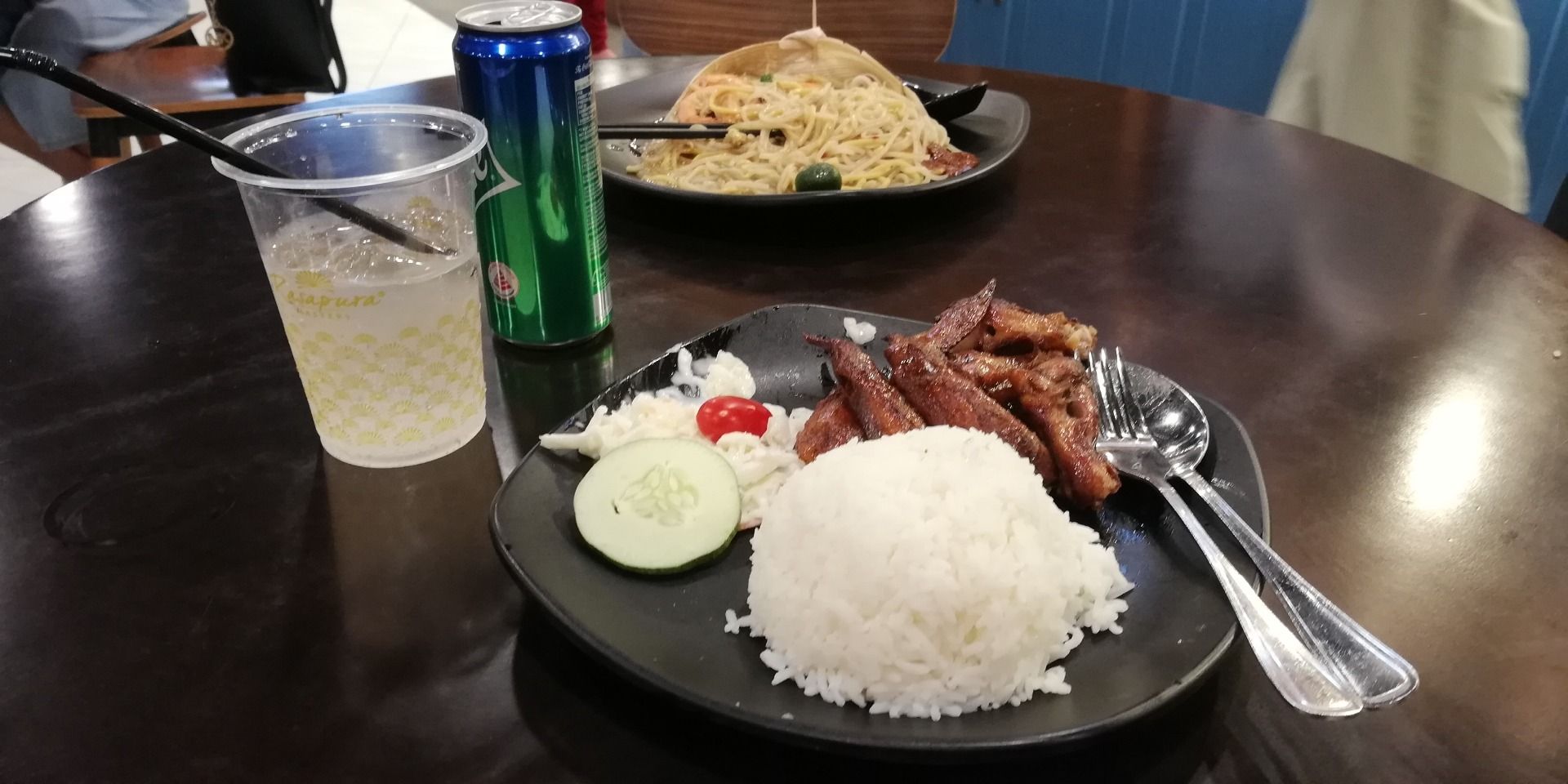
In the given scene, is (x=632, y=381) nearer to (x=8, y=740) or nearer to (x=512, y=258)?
(x=512, y=258)

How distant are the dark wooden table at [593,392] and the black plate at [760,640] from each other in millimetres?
38

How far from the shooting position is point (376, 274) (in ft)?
3.09

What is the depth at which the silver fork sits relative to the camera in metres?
0.68

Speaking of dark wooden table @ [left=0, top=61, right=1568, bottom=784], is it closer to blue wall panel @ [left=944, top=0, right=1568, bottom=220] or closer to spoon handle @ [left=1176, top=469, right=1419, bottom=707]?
spoon handle @ [left=1176, top=469, right=1419, bottom=707]

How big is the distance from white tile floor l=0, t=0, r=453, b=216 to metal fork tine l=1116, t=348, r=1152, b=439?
4609mm

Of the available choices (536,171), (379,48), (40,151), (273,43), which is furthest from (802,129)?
(379,48)

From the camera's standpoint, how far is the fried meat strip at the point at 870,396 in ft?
3.24

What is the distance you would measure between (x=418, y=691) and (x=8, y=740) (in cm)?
27

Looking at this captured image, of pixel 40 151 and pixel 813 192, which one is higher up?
pixel 813 192

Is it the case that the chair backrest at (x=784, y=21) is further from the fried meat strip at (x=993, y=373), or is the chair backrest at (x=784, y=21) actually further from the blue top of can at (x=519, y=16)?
the fried meat strip at (x=993, y=373)

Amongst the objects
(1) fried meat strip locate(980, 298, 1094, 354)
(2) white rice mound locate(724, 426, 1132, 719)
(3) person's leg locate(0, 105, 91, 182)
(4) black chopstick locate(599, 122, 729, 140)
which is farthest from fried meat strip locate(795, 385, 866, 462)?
(3) person's leg locate(0, 105, 91, 182)

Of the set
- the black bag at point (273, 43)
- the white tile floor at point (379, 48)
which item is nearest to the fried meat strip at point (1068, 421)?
the black bag at point (273, 43)

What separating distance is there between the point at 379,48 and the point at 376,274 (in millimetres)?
5914

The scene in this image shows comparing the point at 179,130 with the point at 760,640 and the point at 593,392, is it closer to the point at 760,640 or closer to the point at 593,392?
the point at 593,392
